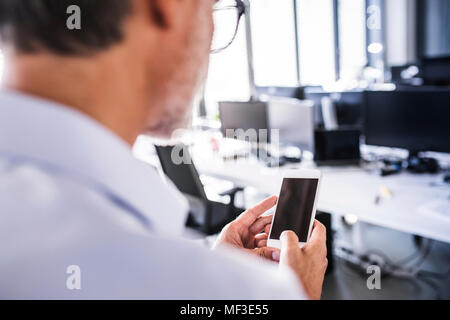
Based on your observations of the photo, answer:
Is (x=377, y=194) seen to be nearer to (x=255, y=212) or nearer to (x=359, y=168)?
(x=359, y=168)

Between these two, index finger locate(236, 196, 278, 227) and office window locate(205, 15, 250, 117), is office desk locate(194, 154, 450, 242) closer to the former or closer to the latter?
index finger locate(236, 196, 278, 227)

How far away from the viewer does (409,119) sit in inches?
91.8

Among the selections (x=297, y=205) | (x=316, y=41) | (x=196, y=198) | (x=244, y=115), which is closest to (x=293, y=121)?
(x=244, y=115)

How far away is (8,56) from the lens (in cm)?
37

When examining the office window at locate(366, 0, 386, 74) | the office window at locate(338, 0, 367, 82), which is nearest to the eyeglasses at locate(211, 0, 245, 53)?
the office window at locate(338, 0, 367, 82)

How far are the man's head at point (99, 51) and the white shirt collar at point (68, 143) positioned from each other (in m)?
0.02

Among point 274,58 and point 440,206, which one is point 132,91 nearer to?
point 440,206

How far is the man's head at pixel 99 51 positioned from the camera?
361mm

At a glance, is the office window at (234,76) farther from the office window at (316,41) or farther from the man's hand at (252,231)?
the man's hand at (252,231)

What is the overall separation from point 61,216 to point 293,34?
6.68 m

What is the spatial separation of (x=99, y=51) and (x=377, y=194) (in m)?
1.82

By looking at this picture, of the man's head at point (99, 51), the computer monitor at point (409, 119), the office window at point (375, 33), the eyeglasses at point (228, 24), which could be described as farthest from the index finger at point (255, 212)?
the office window at point (375, 33)

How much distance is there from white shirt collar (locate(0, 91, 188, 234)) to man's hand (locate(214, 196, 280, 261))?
1.67ft

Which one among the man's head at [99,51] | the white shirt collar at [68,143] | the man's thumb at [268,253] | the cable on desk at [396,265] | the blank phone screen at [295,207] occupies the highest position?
Answer: the man's head at [99,51]
